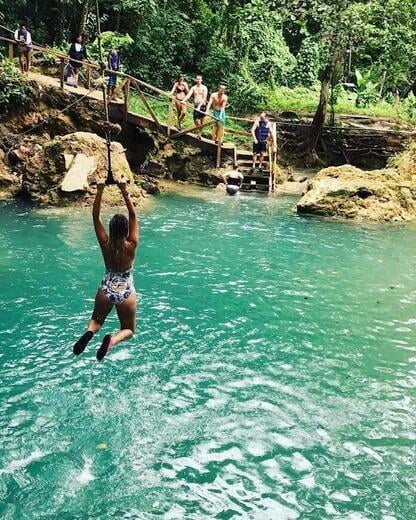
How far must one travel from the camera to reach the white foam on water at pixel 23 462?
5.15 metres

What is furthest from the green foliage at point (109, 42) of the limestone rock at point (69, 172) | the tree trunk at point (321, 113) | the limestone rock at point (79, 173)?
the limestone rock at point (79, 173)

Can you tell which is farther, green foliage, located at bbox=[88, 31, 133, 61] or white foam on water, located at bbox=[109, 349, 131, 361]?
green foliage, located at bbox=[88, 31, 133, 61]

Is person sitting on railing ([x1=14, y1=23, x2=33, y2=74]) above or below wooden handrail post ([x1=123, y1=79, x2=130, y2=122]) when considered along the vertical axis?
above

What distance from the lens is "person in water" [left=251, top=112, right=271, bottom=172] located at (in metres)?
19.8

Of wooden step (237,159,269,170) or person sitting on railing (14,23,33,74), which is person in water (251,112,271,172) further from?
person sitting on railing (14,23,33,74)

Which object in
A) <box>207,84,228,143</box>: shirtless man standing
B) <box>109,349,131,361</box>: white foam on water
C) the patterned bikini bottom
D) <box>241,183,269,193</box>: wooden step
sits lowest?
<box>109,349,131,361</box>: white foam on water

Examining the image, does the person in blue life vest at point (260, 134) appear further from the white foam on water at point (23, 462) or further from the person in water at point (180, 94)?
the white foam on water at point (23, 462)

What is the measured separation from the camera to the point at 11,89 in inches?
723

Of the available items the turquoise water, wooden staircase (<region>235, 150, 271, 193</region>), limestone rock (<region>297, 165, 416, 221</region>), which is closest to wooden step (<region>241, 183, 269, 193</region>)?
wooden staircase (<region>235, 150, 271, 193</region>)

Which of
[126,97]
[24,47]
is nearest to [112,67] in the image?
[126,97]

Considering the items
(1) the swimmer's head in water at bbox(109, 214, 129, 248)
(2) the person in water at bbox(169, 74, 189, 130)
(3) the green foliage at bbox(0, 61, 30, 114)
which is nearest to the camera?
(1) the swimmer's head in water at bbox(109, 214, 129, 248)

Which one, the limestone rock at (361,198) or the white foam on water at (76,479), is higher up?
the limestone rock at (361,198)

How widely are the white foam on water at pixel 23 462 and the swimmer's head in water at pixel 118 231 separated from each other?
6.91 ft

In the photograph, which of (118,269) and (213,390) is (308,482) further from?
(118,269)
